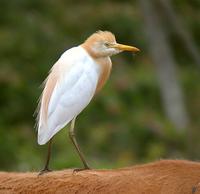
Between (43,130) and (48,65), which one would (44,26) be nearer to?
(48,65)

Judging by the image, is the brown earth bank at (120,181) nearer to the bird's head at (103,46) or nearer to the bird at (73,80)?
the bird at (73,80)

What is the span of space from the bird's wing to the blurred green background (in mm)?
5073

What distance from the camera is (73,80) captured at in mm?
4430

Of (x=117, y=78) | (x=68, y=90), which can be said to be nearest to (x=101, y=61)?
(x=68, y=90)

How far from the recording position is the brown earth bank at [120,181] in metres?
4.06

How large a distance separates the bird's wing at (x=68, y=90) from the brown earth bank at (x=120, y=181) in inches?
10.0

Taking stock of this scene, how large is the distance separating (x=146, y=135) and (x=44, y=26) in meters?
2.20

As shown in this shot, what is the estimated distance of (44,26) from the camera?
40.5 feet

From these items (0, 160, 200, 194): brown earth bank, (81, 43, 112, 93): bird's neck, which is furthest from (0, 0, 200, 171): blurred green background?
(0, 160, 200, 194): brown earth bank

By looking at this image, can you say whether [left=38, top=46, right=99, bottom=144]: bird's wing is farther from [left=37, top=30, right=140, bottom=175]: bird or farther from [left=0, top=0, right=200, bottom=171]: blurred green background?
[left=0, top=0, right=200, bottom=171]: blurred green background

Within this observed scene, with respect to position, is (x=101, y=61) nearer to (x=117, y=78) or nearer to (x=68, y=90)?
(x=68, y=90)

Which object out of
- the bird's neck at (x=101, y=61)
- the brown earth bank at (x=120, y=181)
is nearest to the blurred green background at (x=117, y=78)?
the bird's neck at (x=101, y=61)

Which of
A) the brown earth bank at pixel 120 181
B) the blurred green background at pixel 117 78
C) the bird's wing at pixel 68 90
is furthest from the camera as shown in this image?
the blurred green background at pixel 117 78

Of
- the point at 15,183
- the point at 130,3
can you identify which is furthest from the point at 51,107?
the point at 130,3
